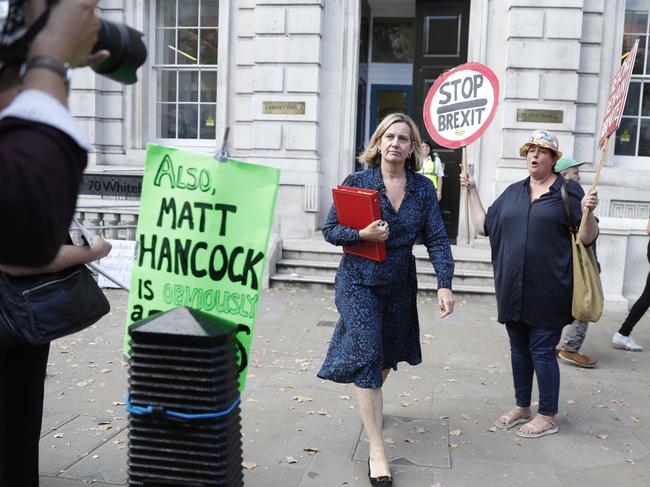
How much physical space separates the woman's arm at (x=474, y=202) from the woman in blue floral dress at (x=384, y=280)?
699 mm

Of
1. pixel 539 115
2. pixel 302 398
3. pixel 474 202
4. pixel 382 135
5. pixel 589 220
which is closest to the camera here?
pixel 382 135

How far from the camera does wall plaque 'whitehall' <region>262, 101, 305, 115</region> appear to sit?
427 inches

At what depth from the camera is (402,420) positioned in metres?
4.66

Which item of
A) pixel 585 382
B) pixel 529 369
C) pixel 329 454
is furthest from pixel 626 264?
pixel 329 454

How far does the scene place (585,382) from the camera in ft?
18.7

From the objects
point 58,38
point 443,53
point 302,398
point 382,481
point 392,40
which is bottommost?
point 302,398

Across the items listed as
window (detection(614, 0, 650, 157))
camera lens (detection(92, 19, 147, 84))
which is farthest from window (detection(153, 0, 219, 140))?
camera lens (detection(92, 19, 147, 84))

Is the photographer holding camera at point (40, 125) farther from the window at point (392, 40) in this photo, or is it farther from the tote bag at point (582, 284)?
the window at point (392, 40)

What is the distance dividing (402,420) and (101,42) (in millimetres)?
3745

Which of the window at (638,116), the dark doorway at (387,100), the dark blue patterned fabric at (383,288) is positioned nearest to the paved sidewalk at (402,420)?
the dark blue patterned fabric at (383,288)

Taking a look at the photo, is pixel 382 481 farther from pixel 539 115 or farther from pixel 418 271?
pixel 539 115

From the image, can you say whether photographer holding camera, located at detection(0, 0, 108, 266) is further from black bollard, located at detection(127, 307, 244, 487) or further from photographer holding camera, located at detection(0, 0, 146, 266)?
black bollard, located at detection(127, 307, 244, 487)

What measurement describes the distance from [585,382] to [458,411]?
152cm

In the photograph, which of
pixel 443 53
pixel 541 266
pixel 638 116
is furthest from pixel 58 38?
pixel 638 116
